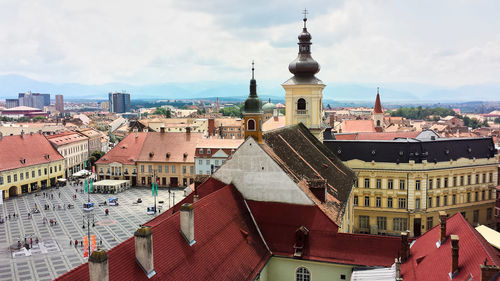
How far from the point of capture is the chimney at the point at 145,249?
18.6 m

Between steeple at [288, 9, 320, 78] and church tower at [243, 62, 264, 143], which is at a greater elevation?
steeple at [288, 9, 320, 78]

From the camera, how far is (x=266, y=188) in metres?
32.0

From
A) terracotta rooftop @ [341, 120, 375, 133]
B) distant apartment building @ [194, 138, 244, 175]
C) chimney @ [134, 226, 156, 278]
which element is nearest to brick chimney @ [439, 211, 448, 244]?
chimney @ [134, 226, 156, 278]

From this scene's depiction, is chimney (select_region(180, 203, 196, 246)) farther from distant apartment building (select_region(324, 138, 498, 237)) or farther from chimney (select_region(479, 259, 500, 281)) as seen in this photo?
distant apartment building (select_region(324, 138, 498, 237))

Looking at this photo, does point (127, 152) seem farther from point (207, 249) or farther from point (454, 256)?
point (454, 256)

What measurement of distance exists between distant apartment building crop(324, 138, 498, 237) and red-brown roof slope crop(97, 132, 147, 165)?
46364 millimetres

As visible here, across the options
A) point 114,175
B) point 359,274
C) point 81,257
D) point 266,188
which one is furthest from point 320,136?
point 114,175

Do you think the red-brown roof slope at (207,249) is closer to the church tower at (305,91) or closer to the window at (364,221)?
the church tower at (305,91)

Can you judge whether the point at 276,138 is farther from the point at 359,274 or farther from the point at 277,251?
the point at 359,274

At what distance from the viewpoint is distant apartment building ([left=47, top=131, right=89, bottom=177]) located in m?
102

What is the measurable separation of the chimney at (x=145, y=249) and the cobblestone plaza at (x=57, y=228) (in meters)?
28.8

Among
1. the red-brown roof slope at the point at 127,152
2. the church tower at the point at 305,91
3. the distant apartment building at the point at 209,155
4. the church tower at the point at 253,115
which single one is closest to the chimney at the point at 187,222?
the church tower at the point at 253,115

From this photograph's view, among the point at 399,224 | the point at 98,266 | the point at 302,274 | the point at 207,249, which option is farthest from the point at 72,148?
the point at 98,266

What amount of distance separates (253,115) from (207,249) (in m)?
13.1
